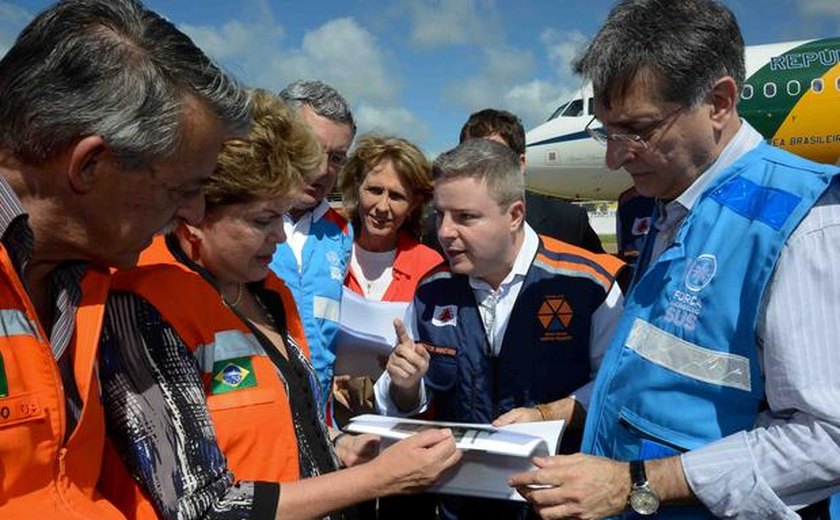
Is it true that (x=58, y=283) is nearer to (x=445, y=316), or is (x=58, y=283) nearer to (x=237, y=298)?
(x=237, y=298)

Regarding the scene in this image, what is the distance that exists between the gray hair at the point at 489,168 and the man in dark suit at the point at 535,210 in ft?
4.54

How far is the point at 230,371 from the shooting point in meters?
1.67

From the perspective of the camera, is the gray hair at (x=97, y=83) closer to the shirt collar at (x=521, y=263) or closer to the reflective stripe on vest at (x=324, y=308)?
the shirt collar at (x=521, y=263)

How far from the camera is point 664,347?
5.63 ft

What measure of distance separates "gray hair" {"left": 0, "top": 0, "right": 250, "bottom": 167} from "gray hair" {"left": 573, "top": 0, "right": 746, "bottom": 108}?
111 centimetres

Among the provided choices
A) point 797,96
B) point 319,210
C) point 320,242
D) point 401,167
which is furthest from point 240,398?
point 797,96

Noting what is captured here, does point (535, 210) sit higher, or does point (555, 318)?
point (535, 210)

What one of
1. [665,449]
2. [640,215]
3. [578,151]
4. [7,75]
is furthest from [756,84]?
[7,75]

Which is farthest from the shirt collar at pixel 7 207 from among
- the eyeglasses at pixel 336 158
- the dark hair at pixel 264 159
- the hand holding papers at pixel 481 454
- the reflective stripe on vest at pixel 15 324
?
the eyeglasses at pixel 336 158

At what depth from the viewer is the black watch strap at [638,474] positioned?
1.70m

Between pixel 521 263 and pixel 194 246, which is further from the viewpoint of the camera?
pixel 521 263

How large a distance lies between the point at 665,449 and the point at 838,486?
41cm

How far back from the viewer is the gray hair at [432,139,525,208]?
9.10 ft

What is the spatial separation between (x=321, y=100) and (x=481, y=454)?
234 cm
